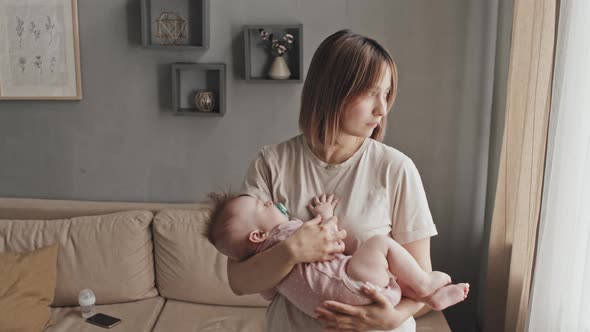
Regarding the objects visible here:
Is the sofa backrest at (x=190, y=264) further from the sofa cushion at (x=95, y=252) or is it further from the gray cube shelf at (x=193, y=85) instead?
the gray cube shelf at (x=193, y=85)

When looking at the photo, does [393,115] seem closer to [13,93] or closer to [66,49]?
[66,49]

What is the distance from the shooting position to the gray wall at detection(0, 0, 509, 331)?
108 inches

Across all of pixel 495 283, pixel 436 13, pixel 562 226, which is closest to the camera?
pixel 562 226

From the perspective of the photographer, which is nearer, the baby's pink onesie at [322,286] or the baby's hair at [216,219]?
the baby's pink onesie at [322,286]

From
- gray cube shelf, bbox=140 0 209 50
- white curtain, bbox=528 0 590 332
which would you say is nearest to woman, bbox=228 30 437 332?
white curtain, bbox=528 0 590 332

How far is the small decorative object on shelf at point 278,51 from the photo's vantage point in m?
2.73

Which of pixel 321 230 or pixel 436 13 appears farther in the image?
pixel 436 13

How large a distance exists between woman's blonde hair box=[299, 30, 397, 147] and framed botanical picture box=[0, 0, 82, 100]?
197 centimetres

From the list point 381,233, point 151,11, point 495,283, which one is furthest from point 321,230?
point 151,11

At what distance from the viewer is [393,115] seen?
2.82 meters

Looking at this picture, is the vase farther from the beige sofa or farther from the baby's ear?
the baby's ear

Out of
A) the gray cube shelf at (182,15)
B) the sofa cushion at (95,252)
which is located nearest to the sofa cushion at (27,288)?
the sofa cushion at (95,252)

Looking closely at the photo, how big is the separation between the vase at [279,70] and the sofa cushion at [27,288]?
1.33 metres

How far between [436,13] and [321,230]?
6.01 ft
